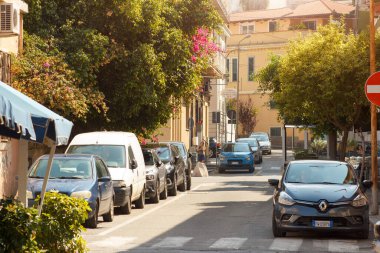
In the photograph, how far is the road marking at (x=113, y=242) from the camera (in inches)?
639

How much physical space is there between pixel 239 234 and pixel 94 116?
1358 centimetres

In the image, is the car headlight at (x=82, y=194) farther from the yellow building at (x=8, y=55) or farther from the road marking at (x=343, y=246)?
the road marking at (x=343, y=246)

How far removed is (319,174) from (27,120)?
10.4 metres

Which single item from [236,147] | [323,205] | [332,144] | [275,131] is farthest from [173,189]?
[275,131]

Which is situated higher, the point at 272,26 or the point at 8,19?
the point at 272,26

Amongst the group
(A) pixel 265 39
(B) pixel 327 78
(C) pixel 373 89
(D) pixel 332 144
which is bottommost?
(D) pixel 332 144

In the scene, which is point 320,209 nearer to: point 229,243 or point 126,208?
point 229,243

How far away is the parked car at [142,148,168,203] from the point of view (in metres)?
27.2

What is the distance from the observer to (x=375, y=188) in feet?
71.8

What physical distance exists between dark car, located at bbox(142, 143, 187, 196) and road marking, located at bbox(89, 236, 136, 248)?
43.7ft

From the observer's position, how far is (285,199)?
1786 centimetres

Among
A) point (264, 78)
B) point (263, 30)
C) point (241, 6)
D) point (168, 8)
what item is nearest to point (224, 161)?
point (264, 78)

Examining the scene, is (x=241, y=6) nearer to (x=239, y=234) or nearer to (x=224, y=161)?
(x=224, y=161)

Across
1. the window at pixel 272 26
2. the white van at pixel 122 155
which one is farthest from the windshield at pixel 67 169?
the window at pixel 272 26
